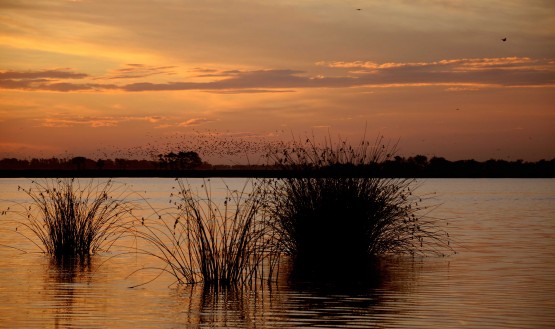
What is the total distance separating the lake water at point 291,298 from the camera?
11586 mm

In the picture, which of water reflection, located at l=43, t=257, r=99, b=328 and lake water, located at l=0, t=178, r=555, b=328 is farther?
water reflection, located at l=43, t=257, r=99, b=328

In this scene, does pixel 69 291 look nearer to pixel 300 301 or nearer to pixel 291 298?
pixel 291 298

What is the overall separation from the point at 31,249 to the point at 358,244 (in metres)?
8.44

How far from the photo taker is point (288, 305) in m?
13.0

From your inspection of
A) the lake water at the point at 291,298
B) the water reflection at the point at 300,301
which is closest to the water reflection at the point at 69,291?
the lake water at the point at 291,298

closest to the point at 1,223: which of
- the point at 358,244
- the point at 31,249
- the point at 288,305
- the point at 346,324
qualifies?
the point at 31,249

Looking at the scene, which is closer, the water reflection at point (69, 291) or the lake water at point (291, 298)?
the lake water at point (291, 298)

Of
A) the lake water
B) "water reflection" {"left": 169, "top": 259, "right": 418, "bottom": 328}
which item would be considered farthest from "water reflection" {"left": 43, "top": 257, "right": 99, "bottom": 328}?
"water reflection" {"left": 169, "top": 259, "right": 418, "bottom": 328}

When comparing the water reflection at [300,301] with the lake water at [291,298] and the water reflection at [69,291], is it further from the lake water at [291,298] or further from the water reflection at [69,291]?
the water reflection at [69,291]

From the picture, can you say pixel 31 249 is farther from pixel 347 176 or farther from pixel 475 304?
pixel 475 304

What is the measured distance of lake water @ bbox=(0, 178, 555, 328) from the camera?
11586 mm

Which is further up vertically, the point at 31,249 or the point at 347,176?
the point at 347,176

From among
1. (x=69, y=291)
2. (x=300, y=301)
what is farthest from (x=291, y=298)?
(x=69, y=291)

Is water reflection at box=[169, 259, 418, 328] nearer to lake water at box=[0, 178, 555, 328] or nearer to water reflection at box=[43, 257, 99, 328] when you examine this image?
lake water at box=[0, 178, 555, 328]
